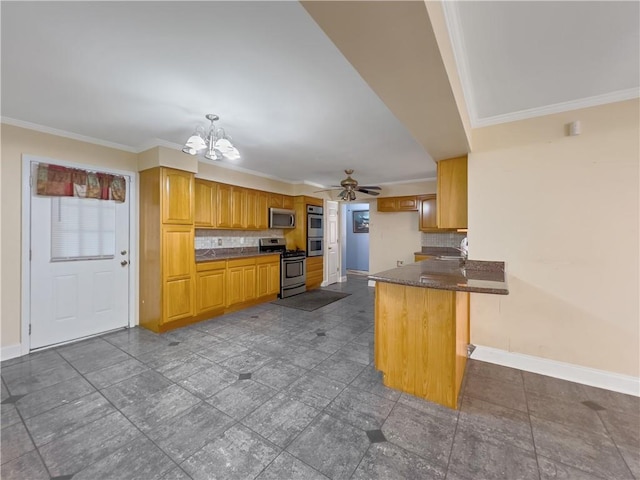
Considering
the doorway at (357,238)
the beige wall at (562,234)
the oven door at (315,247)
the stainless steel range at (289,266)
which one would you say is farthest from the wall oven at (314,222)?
the beige wall at (562,234)

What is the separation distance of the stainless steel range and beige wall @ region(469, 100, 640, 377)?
354 centimetres

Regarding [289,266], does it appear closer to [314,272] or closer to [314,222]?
[314,272]

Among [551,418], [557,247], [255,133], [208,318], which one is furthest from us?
[208,318]

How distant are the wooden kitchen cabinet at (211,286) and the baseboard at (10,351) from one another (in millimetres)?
1789

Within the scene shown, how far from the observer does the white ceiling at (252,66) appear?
4.78ft

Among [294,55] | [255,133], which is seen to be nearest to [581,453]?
[294,55]

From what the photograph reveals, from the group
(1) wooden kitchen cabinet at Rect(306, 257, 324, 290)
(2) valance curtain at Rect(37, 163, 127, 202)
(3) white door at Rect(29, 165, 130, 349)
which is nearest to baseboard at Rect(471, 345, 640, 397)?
(1) wooden kitchen cabinet at Rect(306, 257, 324, 290)

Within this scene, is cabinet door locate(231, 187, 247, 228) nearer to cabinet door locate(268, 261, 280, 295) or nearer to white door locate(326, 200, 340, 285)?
cabinet door locate(268, 261, 280, 295)

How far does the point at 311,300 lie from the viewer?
5250 mm

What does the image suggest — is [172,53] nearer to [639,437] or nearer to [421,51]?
[421,51]

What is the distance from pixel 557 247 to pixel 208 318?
14.6 feet

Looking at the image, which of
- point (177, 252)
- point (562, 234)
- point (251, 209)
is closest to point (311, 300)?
point (251, 209)

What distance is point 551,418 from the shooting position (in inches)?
73.4

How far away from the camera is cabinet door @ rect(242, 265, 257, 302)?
468 centimetres
